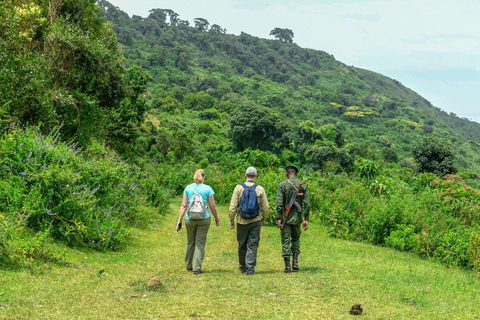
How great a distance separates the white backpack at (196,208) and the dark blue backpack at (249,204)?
655 millimetres

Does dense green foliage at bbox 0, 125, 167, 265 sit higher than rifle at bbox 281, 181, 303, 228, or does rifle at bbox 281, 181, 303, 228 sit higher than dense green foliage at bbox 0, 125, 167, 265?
rifle at bbox 281, 181, 303, 228

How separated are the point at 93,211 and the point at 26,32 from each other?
313 inches

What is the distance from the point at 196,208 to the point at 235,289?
155 cm

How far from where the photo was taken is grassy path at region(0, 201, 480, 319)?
4.87 meters

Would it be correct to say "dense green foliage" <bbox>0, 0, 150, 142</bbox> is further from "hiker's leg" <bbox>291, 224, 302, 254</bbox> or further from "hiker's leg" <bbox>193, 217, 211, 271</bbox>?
"hiker's leg" <bbox>291, 224, 302, 254</bbox>

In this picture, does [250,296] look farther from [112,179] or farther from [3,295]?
[112,179]

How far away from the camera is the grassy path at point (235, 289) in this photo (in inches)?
192

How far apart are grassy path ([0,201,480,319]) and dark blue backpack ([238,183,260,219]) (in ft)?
3.42

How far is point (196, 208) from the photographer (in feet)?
22.5

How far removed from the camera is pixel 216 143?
186 feet

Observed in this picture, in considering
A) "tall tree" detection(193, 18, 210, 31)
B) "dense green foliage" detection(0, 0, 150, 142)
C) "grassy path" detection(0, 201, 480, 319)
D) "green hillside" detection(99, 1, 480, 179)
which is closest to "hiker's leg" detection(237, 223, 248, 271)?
"grassy path" detection(0, 201, 480, 319)

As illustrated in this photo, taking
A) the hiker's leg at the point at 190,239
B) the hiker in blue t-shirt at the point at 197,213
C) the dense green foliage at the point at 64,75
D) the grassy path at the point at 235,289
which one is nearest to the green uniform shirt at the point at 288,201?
the grassy path at the point at 235,289

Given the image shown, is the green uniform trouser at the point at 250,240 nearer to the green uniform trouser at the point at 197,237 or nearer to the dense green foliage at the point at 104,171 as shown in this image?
the green uniform trouser at the point at 197,237

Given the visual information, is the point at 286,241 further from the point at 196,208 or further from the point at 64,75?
the point at 64,75
